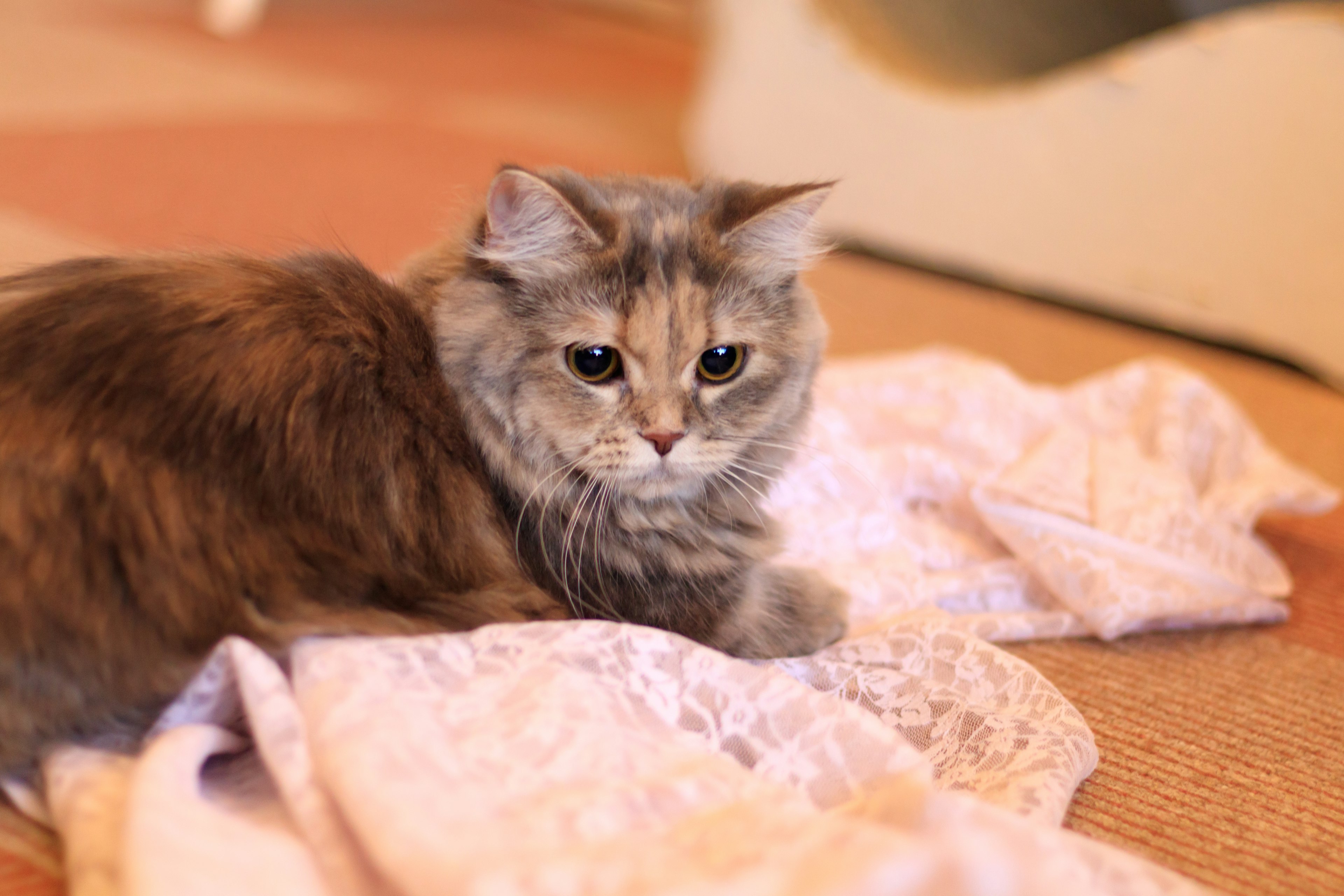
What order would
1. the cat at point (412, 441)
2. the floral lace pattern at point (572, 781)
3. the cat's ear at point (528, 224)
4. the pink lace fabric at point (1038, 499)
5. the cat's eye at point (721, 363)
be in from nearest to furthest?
the floral lace pattern at point (572, 781)
the cat at point (412, 441)
the cat's ear at point (528, 224)
the cat's eye at point (721, 363)
the pink lace fabric at point (1038, 499)

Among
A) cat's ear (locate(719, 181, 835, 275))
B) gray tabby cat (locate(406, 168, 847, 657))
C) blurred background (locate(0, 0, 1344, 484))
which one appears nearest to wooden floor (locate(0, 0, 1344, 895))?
blurred background (locate(0, 0, 1344, 484))

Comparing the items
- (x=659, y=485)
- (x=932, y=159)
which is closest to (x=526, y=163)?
(x=932, y=159)

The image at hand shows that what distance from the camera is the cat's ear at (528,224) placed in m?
1.10

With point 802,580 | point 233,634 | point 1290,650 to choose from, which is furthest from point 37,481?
point 1290,650

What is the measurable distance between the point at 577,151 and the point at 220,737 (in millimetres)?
3087

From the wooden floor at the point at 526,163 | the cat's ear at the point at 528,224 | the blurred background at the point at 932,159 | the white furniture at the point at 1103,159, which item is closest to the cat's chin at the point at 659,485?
the cat's ear at the point at 528,224

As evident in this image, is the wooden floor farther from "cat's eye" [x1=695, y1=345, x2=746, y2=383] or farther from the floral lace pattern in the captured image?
"cat's eye" [x1=695, y1=345, x2=746, y2=383]

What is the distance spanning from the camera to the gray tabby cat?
1.16 m

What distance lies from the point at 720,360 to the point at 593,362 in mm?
151

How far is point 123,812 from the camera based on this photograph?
895 millimetres

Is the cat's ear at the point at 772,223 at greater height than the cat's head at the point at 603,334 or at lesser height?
greater

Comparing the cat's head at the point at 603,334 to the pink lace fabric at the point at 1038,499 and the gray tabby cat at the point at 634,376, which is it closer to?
the gray tabby cat at the point at 634,376

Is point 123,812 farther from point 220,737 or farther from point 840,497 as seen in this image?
point 840,497

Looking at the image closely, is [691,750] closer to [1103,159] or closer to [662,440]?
[662,440]
